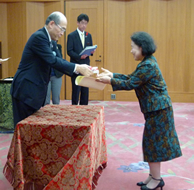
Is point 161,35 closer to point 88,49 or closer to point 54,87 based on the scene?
point 88,49

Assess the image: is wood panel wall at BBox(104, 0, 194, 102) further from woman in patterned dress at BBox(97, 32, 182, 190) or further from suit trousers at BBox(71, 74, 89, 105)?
woman in patterned dress at BBox(97, 32, 182, 190)

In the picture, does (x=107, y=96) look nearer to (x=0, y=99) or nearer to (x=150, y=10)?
(x=150, y=10)

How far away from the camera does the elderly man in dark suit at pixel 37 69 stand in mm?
2426

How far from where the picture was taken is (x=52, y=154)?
7.39ft

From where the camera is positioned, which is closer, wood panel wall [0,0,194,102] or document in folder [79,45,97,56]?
document in folder [79,45,97,56]

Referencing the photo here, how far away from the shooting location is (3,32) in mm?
7750

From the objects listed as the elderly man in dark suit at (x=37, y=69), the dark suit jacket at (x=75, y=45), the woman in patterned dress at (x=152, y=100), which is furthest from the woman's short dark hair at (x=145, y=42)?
the dark suit jacket at (x=75, y=45)

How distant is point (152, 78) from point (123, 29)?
525cm

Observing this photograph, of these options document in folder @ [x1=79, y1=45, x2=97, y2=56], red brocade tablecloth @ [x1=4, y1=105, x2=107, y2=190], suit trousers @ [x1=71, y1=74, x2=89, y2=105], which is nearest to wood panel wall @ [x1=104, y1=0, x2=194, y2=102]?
suit trousers @ [x1=71, y1=74, x2=89, y2=105]

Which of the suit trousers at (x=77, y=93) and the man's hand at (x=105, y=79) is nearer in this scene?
the man's hand at (x=105, y=79)

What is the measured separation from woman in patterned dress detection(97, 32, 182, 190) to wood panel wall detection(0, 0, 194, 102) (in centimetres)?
501

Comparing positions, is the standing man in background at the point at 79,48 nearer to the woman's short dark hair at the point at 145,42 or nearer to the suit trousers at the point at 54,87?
the suit trousers at the point at 54,87

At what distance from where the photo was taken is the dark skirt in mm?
2395

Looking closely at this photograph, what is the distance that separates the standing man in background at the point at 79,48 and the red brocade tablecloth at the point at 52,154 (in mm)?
2646
